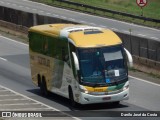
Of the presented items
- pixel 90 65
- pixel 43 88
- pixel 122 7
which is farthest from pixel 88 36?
pixel 122 7

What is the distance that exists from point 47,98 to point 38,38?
2.61 meters

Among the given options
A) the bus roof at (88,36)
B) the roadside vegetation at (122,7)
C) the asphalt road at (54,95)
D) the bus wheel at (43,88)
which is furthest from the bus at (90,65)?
the roadside vegetation at (122,7)

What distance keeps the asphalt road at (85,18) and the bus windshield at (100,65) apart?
25.1 metres

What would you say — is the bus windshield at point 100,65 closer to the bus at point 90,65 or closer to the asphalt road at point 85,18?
the bus at point 90,65

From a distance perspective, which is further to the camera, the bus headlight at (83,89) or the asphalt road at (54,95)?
the asphalt road at (54,95)

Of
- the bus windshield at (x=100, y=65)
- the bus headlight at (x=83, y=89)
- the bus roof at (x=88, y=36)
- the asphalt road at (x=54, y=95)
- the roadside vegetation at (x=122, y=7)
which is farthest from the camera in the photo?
the roadside vegetation at (x=122, y=7)

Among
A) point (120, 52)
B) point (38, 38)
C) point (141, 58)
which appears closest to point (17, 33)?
point (141, 58)

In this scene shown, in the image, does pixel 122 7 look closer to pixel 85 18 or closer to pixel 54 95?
pixel 85 18

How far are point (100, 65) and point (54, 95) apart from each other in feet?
14.5

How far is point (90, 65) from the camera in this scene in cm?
2538

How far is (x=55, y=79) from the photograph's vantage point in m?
27.6

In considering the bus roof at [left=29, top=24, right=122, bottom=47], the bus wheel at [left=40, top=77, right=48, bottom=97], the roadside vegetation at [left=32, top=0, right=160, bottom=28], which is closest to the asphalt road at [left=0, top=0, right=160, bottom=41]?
the roadside vegetation at [left=32, top=0, right=160, bottom=28]

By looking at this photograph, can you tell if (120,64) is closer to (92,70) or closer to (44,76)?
(92,70)

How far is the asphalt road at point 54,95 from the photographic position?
2573 cm
